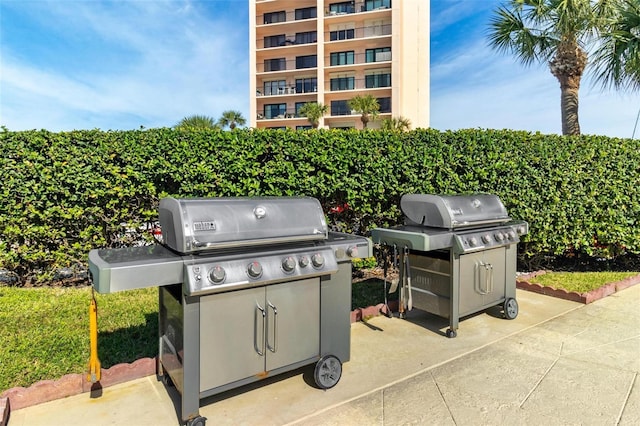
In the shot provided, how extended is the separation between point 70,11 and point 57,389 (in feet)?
30.4

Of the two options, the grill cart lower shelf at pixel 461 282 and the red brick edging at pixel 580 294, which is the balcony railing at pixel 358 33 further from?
the grill cart lower shelf at pixel 461 282

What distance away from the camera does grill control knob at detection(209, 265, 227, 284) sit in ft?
6.51

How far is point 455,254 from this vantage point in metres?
3.35

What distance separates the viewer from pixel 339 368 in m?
2.59

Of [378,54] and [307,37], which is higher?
[307,37]

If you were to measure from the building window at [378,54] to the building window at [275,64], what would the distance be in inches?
287

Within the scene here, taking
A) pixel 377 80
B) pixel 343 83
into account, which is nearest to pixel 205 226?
pixel 377 80

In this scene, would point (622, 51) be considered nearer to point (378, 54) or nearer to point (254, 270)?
point (254, 270)

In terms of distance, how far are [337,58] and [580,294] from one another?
A: 1173 inches

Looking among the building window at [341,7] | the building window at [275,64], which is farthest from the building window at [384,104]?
the building window at [275,64]

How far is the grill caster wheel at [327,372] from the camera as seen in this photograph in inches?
97.8

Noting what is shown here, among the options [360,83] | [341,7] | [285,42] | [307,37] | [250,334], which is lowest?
[250,334]

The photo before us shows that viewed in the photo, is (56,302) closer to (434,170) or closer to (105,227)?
(105,227)

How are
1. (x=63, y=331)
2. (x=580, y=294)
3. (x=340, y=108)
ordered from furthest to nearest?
(x=340, y=108), (x=580, y=294), (x=63, y=331)
